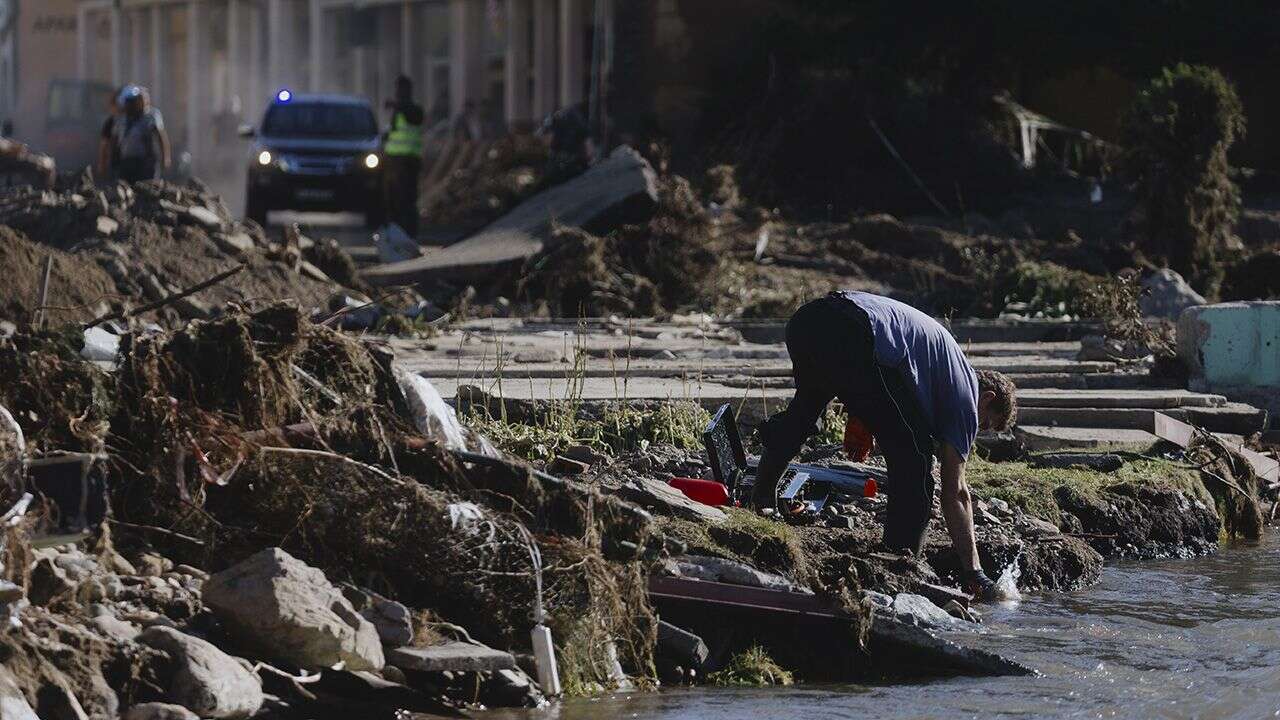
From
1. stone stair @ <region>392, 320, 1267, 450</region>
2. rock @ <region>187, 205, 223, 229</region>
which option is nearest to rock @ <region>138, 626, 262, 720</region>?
stone stair @ <region>392, 320, 1267, 450</region>

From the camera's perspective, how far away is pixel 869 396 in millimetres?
7176

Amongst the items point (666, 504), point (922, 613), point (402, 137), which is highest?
point (402, 137)

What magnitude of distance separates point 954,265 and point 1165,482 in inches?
373

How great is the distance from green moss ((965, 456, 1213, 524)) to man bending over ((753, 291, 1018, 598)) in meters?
1.44

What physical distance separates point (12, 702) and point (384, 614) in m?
1.32

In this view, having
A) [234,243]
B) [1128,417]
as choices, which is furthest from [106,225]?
[1128,417]

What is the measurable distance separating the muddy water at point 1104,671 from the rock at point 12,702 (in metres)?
1.45

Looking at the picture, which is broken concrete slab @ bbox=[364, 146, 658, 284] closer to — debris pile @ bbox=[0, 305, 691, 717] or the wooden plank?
debris pile @ bbox=[0, 305, 691, 717]

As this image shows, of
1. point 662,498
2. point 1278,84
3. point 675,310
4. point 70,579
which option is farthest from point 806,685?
point 1278,84

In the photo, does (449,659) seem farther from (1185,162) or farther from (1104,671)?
(1185,162)

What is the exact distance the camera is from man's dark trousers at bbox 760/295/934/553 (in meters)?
7.12

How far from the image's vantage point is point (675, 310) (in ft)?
54.2

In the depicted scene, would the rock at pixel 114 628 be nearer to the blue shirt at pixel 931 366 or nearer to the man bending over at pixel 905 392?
the man bending over at pixel 905 392

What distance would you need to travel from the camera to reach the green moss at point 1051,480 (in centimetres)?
888
